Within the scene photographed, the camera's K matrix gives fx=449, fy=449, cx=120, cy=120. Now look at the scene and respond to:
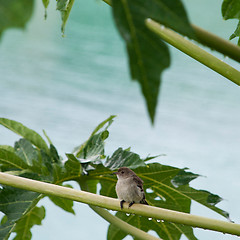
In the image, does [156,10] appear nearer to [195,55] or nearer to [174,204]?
[195,55]

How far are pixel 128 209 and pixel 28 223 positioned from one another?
59cm

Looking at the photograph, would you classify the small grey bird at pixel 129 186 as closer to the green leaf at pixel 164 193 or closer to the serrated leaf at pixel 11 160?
the green leaf at pixel 164 193

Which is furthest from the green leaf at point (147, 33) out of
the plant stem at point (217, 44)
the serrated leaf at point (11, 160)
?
the serrated leaf at point (11, 160)

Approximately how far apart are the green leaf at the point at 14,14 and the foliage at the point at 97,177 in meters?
0.56

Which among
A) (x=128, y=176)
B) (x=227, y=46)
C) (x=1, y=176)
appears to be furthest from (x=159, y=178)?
(x=227, y=46)

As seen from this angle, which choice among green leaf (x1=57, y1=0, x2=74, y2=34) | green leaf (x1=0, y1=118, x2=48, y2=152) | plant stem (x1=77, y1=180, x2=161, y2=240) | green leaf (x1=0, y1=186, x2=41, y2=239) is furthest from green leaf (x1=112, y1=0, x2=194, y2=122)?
green leaf (x1=0, y1=118, x2=48, y2=152)

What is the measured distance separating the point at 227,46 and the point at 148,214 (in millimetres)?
268

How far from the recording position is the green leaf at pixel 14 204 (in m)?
0.84

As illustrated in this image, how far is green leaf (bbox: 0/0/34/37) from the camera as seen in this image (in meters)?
0.24

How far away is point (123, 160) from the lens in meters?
0.81

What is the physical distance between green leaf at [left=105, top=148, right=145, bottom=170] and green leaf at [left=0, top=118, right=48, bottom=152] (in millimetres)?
297

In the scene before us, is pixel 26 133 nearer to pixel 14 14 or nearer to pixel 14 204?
pixel 14 204

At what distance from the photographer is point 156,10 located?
0.25m

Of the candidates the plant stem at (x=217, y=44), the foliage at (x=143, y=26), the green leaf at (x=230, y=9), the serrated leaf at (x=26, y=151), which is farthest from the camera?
the serrated leaf at (x=26, y=151)
